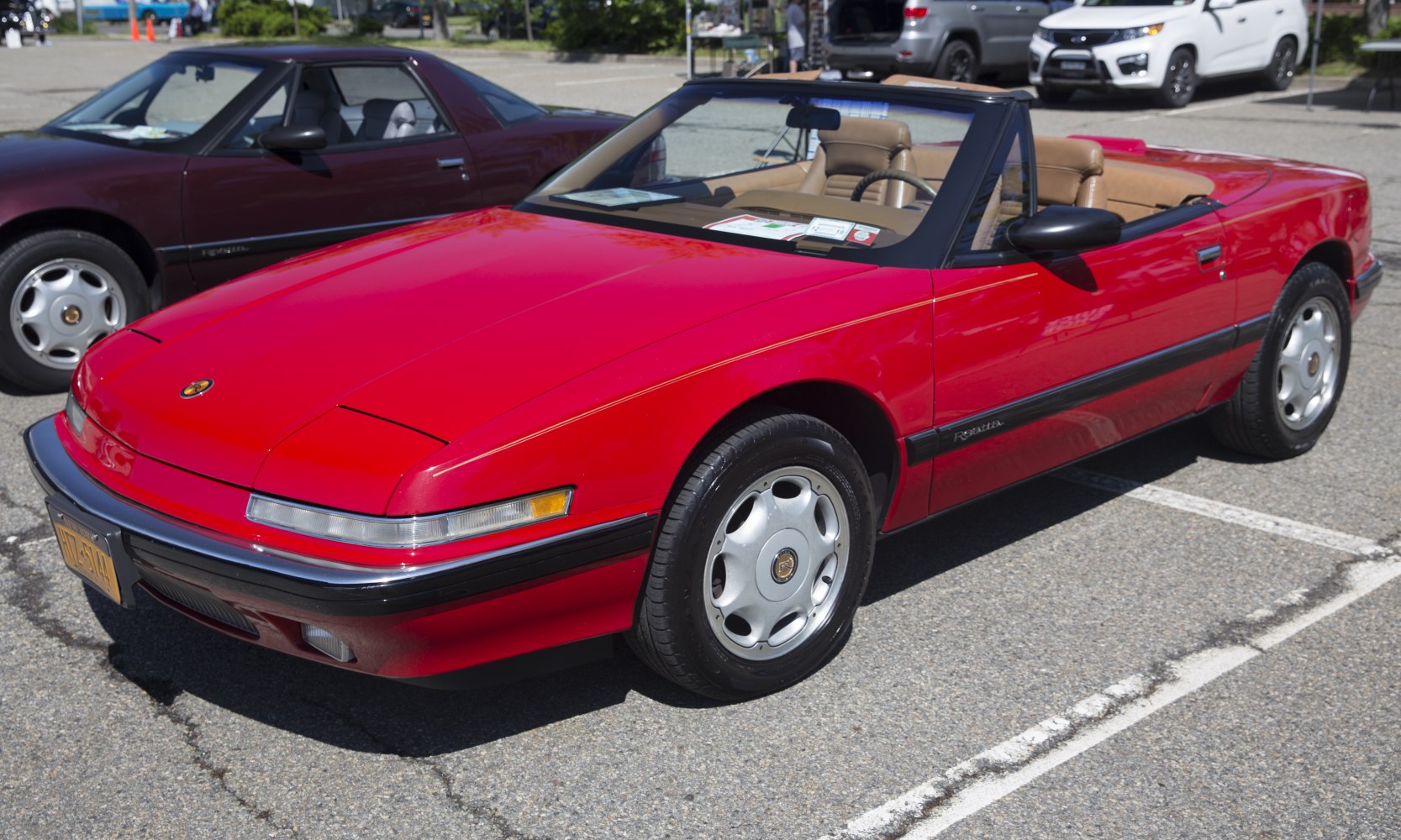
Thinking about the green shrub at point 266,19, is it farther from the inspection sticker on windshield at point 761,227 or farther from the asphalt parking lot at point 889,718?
the asphalt parking lot at point 889,718

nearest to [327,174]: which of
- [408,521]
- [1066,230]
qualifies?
[1066,230]

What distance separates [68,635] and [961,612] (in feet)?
7.72

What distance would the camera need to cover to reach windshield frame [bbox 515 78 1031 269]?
3.44 metres

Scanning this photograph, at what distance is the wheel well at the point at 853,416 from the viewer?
10.2 feet

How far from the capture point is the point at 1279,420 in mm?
4668

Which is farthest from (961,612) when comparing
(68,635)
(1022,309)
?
(68,635)

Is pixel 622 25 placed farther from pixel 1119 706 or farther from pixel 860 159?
pixel 1119 706

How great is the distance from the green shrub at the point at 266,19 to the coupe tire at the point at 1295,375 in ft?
112

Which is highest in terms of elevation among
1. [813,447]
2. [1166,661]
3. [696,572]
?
[813,447]

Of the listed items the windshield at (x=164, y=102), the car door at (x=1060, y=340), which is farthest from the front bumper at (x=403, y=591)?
the windshield at (x=164, y=102)

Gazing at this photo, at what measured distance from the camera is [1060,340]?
12.0 feet

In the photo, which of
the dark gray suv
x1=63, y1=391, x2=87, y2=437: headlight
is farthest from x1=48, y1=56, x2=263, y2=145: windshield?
the dark gray suv

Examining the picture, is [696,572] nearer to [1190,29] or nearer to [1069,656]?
[1069,656]

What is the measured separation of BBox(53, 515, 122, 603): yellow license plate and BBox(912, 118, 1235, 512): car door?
1906 mm
